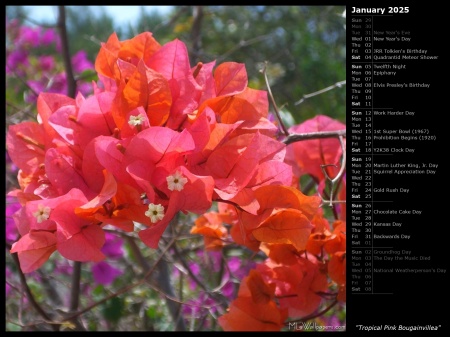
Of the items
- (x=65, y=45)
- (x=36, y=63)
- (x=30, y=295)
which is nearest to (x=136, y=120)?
(x=30, y=295)

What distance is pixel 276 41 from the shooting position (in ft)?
11.9

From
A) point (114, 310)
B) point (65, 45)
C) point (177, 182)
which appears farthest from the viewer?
point (114, 310)

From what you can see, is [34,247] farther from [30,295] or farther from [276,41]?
[276,41]

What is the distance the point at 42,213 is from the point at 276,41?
325 cm

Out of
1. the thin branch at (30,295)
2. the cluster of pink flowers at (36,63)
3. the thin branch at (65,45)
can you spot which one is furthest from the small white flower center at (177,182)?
the cluster of pink flowers at (36,63)

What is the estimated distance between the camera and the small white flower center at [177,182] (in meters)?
0.51

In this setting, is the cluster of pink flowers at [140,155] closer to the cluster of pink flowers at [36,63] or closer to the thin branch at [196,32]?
the thin branch at [196,32]

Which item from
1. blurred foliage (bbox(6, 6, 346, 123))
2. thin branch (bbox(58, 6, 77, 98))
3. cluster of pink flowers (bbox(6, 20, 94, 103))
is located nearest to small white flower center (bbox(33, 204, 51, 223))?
thin branch (bbox(58, 6, 77, 98))

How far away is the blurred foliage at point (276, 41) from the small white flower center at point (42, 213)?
767mm

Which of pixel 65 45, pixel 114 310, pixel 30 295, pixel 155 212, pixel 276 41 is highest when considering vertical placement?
pixel 276 41

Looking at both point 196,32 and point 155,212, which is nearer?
point 155,212

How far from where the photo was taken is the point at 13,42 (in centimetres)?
207
